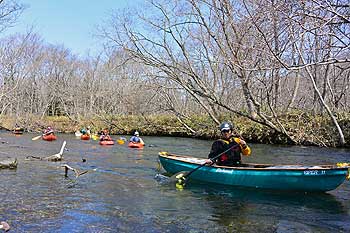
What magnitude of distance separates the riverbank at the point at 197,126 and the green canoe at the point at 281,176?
45.9ft

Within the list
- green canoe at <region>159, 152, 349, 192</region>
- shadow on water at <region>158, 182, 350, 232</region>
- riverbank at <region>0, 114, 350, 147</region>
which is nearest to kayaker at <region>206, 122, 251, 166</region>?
green canoe at <region>159, 152, 349, 192</region>

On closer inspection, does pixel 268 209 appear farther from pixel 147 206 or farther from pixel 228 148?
pixel 147 206

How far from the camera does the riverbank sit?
2350cm

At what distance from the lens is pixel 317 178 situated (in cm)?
941

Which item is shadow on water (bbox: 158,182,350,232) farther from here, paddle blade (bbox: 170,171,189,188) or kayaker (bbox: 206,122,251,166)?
kayaker (bbox: 206,122,251,166)

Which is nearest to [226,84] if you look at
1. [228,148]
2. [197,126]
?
[197,126]

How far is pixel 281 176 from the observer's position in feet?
31.9

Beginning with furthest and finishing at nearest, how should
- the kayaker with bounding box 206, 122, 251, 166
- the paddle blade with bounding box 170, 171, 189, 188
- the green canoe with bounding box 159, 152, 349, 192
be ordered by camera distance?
1. the paddle blade with bounding box 170, 171, 189, 188
2. the kayaker with bounding box 206, 122, 251, 166
3. the green canoe with bounding box 159, 152, 349, 192

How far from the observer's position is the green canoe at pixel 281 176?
9.30 meters

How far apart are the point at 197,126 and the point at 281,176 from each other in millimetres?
21627

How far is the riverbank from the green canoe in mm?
13986

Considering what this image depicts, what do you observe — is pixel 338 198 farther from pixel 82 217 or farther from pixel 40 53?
pixel 40 53

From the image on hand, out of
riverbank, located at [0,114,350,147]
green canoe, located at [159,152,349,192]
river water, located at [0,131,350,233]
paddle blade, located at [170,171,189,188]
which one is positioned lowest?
river water, located at [0,131,350,233]

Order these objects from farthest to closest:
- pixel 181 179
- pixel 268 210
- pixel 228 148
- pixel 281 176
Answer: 1. pixel 181 179
2. pixel 228 148
3. pixel 281 176
4. pixel 268 210
